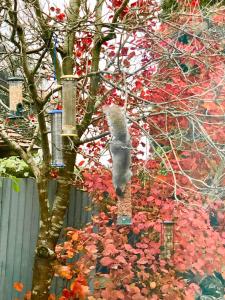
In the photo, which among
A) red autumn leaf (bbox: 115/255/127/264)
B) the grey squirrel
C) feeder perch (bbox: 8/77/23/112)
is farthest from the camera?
red autumn leaf (bbox: 115/255/127/264)

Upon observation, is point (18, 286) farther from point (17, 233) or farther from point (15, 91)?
point (15, 91)

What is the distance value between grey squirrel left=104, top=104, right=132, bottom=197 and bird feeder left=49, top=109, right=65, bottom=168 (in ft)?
4.70

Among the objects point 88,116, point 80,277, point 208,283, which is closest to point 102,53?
point 88,116

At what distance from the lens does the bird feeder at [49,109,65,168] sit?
4207 mm

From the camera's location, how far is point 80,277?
4730mm

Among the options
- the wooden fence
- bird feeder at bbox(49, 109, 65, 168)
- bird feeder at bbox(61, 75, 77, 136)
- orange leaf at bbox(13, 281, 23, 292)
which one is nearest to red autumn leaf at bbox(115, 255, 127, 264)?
the wooden fence

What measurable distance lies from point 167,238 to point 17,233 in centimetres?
156

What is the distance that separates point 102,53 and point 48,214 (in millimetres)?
1930

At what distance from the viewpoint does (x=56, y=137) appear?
4.29 meters

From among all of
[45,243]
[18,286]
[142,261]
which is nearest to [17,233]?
[45,243]

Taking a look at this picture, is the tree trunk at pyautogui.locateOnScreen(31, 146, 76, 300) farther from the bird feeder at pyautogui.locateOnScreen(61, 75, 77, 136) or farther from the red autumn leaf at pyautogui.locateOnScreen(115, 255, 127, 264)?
the bird feeder at pyautogui.locateOnScreen(61, 75, 77, 136)

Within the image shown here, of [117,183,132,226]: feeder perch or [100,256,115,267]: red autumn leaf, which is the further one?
[100,256,115,267]: red autumn leaf

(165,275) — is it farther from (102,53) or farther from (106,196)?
(102,53)

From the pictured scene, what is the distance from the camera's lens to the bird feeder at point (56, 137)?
421cm
